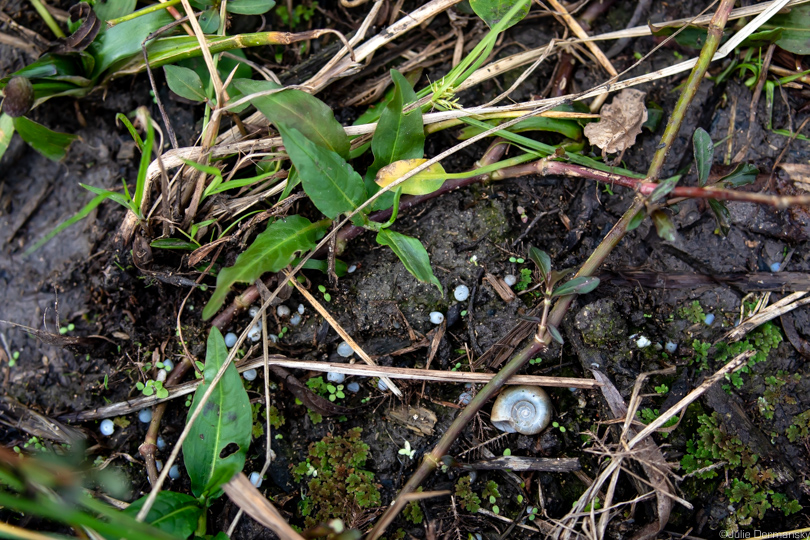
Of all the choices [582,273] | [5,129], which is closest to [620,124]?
[582,273]

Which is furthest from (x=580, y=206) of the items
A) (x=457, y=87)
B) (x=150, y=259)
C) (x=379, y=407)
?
(x=150, y=259)

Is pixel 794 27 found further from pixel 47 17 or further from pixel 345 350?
pixel 47 17

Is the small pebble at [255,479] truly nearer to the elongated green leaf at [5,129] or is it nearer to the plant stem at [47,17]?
the elongated green leaf at [5,129]

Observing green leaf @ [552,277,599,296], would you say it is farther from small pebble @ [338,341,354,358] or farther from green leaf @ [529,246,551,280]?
small pebble @ [338,341,354,358]

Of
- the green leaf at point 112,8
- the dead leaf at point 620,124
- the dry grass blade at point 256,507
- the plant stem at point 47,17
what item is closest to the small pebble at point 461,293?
the dead leaf at point 620,124

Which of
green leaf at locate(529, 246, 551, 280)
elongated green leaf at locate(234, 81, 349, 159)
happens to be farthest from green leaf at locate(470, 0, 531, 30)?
green leaf at locate(529, 246, 551, 280)

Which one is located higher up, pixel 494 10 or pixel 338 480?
pixel 494 10
